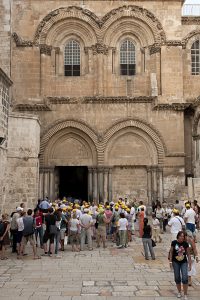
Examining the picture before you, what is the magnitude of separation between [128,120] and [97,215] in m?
11.7

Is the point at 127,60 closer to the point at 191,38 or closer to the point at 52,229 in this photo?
the point at 191,38

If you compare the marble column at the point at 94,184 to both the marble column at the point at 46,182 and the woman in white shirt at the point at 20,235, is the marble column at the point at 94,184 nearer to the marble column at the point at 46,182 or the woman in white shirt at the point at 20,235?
the marble column at the point at 46,182

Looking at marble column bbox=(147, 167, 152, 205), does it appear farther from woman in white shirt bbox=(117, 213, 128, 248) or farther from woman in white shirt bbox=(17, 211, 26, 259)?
woman in white shirt bbox=(17, 211, 26, 259)

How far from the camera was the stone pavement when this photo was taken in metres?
9.45

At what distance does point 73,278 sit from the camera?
432 inches

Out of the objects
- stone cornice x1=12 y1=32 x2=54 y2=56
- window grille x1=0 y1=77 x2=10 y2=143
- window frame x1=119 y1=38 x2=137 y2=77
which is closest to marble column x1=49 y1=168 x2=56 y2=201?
window grille x1=0 y1=77 x2=10 y2=143

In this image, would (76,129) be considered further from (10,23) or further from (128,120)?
(10,23)

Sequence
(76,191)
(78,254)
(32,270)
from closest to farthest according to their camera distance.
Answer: (32,270), (78,254), (76,191)

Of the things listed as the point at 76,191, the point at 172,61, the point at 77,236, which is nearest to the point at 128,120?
the point at 172,61

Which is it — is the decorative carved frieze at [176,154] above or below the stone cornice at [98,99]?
below

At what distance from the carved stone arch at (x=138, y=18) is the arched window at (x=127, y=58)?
5.34ft

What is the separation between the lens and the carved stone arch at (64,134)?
2706 cm

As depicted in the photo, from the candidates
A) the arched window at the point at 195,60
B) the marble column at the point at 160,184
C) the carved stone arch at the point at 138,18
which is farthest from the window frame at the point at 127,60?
the marble column at the point at 160,184

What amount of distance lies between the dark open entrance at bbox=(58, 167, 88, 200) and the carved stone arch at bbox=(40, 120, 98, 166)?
5.78m
